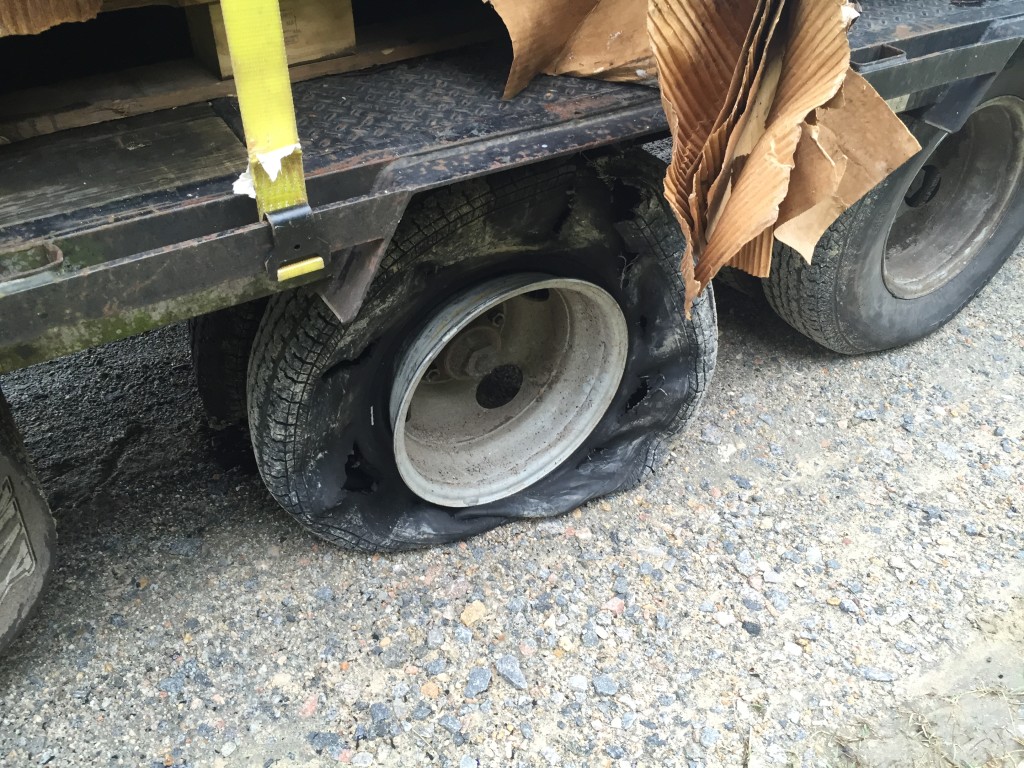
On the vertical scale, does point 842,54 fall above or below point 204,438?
above

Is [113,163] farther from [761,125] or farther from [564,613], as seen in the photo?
[564,613]

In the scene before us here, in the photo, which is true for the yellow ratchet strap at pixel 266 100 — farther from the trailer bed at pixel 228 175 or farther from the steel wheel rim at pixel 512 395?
the steel wheel rim at pixel 512 395

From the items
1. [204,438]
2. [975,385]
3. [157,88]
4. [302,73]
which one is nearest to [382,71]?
[302,73]

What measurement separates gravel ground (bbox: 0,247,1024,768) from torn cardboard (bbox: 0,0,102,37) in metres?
1.39

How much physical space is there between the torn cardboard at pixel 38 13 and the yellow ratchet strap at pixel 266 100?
0.29 meters

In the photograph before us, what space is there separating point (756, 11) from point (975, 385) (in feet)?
6.60

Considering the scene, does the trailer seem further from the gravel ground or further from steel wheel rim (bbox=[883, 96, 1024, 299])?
the gravel ground

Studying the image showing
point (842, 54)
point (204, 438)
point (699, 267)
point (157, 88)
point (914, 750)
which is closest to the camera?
point (842, 54)

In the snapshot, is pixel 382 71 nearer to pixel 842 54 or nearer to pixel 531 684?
pixel 842 54

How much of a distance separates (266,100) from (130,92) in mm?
557

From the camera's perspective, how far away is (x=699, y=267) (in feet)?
5.10

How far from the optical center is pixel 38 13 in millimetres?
1292

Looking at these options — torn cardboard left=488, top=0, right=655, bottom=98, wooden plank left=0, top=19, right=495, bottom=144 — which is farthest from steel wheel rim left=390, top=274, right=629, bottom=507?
wooden plank left=0, top=19, right=495, bottom=144

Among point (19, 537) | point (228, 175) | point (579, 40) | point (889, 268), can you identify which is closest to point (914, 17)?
point (579, 40)
